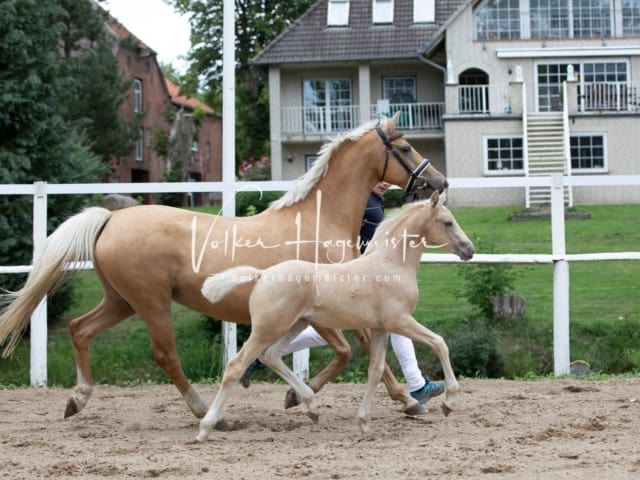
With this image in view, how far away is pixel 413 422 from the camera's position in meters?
5.83

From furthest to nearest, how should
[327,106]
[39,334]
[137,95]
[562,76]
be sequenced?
[137,95] < [327,106] < [562,76] < [39,334]

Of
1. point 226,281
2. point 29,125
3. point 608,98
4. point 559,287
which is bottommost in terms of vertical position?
point 559,287

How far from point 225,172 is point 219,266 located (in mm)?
2513

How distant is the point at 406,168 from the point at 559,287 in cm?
268

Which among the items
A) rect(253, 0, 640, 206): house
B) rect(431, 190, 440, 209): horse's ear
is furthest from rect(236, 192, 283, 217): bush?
rect(253, 0, 640, 206): house

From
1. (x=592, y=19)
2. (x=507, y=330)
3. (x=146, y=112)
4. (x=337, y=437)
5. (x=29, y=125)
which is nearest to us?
(x=337, y=437)

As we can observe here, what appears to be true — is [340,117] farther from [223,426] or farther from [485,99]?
[223,426]

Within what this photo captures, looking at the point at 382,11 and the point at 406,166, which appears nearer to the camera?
the point at 406,166

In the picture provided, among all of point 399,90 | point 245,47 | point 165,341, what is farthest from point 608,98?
point 165,341

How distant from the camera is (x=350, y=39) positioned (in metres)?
29.4

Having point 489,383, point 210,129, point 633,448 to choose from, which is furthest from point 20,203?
point 210,129

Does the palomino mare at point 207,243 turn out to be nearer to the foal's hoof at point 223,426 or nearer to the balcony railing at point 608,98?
the foal's hoof at point 223,426

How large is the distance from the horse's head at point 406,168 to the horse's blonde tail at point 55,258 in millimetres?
1934

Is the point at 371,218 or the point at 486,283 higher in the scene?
the point at 371,218
